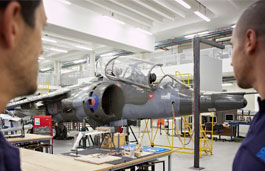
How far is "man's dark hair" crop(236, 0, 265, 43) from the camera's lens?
98cm

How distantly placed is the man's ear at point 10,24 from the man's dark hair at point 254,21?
2.96ft

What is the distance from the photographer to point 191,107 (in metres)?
5.88

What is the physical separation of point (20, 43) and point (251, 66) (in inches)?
A: 35.8

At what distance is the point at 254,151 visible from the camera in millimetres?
874

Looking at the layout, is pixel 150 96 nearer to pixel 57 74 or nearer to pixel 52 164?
pixel 52 164

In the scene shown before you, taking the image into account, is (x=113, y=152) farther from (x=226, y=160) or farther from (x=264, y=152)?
(x=226, y=160)

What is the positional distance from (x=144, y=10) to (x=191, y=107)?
7599 mm

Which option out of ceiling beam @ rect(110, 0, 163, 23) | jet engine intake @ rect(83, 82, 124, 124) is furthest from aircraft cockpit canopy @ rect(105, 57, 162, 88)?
ceiling beam @ rect(110, 0, 163, 23)

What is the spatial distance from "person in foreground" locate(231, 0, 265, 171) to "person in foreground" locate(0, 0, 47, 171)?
2.71ft

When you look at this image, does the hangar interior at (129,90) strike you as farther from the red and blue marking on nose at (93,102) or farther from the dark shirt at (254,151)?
the dark shirt at (254,151)

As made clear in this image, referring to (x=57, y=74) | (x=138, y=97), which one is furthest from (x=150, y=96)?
(x=57, y=74)

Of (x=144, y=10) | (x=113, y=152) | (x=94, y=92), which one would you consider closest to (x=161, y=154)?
(x=113, y=152)

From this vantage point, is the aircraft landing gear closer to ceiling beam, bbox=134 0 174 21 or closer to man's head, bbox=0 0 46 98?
ceiling beam, bbox=134 0 174 21

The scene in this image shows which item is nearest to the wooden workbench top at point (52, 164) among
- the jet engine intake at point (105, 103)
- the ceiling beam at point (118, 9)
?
the jet engine intake at point (105, 103)
